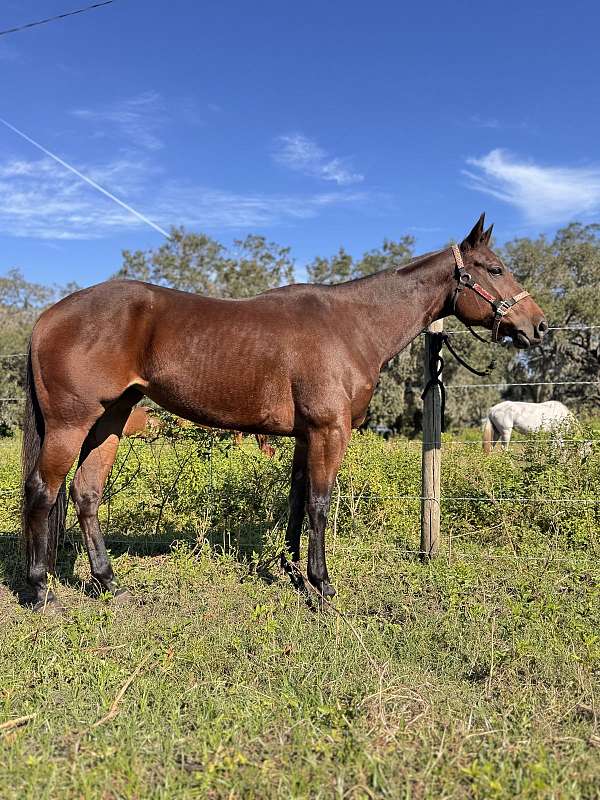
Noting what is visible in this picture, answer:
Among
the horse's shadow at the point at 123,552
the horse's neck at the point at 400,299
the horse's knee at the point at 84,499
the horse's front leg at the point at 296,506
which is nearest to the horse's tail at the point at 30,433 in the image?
the horse's knee at the point at 84,499

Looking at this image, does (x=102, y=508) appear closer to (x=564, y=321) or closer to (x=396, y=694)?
(x=396, y=694)

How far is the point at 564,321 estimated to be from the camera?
84.6ft

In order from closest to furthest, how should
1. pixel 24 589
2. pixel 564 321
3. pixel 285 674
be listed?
pixel 285 674 < pixel 24 589 < pixel 564 321

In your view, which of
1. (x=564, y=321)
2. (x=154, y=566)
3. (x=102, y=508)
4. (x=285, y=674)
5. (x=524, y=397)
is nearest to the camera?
(x=285, y=674)

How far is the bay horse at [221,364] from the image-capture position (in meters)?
4.20

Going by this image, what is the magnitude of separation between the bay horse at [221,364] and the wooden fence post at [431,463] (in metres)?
0.92

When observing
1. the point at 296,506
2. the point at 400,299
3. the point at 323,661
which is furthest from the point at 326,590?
the point at 400,299

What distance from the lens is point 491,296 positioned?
454cm

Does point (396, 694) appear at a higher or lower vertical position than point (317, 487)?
lower

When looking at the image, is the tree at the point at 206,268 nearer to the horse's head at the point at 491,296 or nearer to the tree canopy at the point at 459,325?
the tree canopy at the point at 459,325

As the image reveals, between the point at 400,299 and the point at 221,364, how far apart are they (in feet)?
4.61

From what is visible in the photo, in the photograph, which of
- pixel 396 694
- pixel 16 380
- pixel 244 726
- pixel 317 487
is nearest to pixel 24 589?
pixel 317 487

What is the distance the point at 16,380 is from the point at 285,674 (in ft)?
85.5

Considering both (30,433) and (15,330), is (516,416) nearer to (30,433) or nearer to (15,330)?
(30,433)
